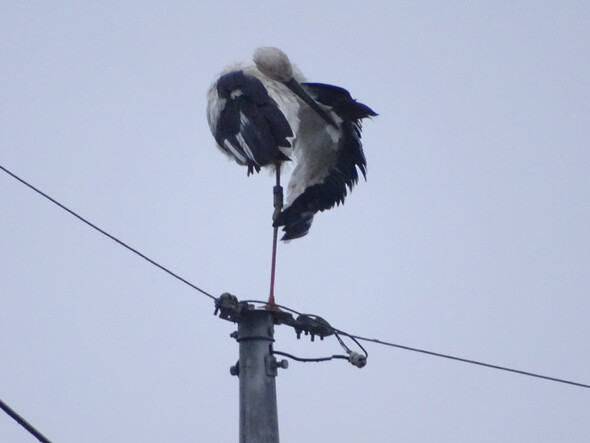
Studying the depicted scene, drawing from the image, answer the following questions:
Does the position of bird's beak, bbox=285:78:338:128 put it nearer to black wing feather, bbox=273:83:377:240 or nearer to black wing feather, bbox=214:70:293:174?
black wing feather, bbox=273:83:377:240

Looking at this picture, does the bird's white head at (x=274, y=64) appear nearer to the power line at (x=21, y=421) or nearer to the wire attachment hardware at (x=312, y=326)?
the wire attachment hardware at (x=312, y=326)

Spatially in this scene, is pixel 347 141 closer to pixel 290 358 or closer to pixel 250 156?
pixel 250 156

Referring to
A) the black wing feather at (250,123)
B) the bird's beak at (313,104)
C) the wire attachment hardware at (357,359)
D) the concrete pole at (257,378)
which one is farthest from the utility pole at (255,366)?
the bird's beak at (313,104)

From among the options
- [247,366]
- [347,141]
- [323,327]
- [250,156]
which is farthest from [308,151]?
[247,366]

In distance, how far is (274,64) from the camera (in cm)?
857

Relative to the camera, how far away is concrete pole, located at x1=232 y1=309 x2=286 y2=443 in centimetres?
494

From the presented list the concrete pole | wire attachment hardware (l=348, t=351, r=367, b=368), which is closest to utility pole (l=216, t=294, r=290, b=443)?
the concrete pole

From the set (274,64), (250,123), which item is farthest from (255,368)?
(274,64)

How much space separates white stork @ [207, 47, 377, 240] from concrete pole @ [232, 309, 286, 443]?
84.7 inches

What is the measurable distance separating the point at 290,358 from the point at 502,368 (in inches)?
49.8

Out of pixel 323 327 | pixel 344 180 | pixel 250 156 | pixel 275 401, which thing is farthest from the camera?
pixel 344 180

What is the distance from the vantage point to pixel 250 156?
24.2ft

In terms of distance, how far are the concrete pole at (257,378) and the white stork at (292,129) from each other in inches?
84.7

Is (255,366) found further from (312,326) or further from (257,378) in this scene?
(312,326)
